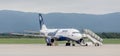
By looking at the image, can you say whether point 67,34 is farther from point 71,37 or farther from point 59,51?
point 59,51

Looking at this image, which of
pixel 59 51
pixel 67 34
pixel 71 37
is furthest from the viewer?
pixel 67 34

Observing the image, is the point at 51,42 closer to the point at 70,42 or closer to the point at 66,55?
the point at 70,42

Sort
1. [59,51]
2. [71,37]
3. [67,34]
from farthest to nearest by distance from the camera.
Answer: [67,34] < [71,37] < [59,51]

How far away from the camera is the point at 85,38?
247ft

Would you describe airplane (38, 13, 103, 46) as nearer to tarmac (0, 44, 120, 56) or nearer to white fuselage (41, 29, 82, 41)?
white fuselage (41, 29, 82, 41)

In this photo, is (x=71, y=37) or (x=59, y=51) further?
(x=71, y=37)

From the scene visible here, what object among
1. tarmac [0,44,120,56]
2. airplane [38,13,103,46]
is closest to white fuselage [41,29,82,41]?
airplane [38,13,103,46]

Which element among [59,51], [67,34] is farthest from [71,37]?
[59,51]

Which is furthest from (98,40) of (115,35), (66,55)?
(115,35)

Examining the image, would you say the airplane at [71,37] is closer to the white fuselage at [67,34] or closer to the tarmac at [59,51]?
the white fuselage at [67,34]

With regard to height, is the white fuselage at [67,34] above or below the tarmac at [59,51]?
below

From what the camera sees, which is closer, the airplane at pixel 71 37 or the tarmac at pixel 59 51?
the tarmac at pixel 59 51

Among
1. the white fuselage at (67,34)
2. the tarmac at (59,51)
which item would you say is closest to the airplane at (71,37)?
the white fuselage at (67,34)

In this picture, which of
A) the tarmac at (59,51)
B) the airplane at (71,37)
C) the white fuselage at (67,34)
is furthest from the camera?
the airplane at (71,37)
